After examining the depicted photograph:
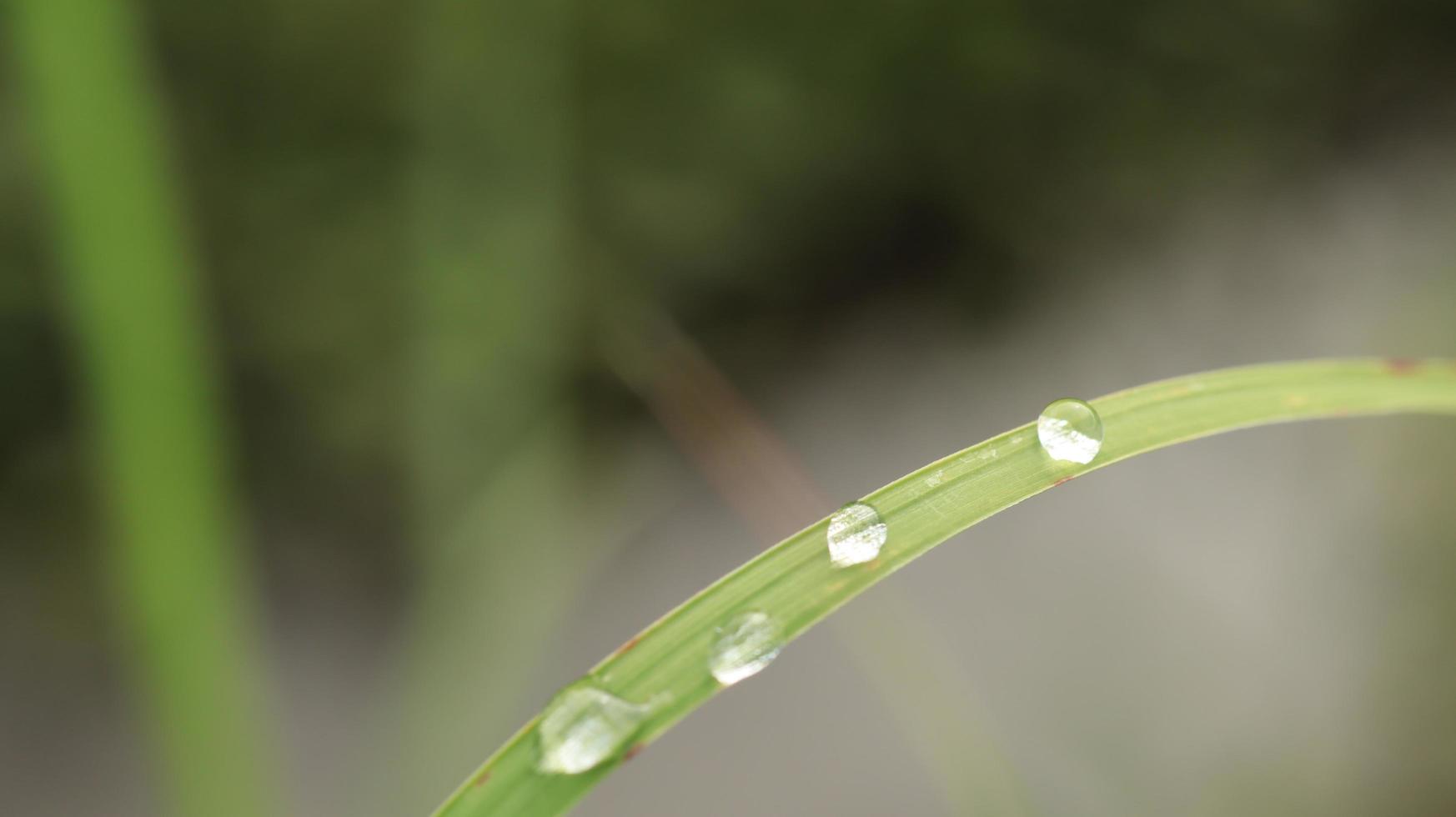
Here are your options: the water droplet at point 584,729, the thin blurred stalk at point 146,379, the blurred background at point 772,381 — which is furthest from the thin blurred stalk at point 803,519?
the water droplet at point 584,729

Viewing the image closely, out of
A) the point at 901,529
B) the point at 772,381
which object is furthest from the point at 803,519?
the point at 901,529

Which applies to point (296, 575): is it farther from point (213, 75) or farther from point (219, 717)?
point (213, 75)

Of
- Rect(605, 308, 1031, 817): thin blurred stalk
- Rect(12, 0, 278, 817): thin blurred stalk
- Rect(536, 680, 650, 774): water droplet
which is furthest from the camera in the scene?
Rect(605, 308, 1031, 817): thin blurred stalk

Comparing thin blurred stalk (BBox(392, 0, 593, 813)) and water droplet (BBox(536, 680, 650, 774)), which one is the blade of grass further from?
thin blurred stalk (BBox(392, 0, 593, 813))

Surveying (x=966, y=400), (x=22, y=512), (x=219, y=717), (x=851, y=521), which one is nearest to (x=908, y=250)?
(x=966, y=400)

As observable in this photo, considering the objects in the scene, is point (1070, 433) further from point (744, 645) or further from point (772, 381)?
point (772, 381)

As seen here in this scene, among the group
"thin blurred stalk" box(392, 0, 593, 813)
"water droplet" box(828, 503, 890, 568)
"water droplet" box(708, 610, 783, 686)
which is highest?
"thin blurred stalk" box(392, 0, 593, 813)

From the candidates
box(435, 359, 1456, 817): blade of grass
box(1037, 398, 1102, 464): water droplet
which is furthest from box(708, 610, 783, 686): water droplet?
box(1037, 398, 1102, 464): water droplet
